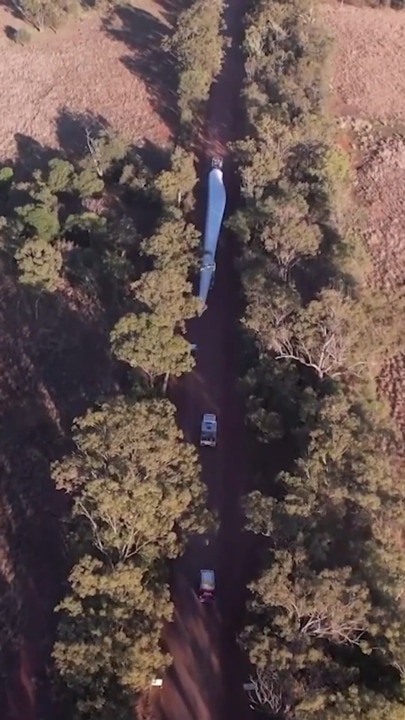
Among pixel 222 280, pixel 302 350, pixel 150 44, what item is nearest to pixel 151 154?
pixel 222 280

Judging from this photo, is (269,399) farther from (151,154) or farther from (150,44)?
(150,44)

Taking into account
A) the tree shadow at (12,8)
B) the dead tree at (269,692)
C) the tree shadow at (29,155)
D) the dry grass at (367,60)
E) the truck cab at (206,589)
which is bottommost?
the dead tree at (269,692)

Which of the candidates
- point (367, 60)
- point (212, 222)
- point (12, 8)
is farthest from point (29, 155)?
point (367, 60)

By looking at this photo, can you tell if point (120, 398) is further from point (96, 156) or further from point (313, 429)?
point (96, 156)

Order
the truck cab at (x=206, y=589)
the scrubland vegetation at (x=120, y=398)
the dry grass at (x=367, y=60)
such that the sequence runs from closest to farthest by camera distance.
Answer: the scrubland vegetation at (x=120, y=398)
the truck cab at (x=206, y=589)
the dry grass at (x=367, y=60)

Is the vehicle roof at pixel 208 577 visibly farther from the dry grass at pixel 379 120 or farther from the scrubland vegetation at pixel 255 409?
the dry grass at pixel 379 120

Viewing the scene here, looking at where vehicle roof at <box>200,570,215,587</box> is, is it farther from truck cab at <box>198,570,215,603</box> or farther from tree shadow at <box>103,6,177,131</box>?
tree shadow at <box>103,6,177,131</box>

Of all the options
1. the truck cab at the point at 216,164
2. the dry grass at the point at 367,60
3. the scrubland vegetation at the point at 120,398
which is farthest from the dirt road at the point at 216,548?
the dry grass at the point at 367,60
